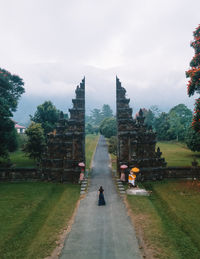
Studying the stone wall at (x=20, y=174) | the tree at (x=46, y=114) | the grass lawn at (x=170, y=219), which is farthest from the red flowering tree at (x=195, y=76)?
the tree at (x=46, y=114)

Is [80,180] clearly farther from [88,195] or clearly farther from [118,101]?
[118,101]

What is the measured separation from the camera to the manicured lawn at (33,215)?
11.2m

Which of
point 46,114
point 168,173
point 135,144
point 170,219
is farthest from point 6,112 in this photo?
point 168,173

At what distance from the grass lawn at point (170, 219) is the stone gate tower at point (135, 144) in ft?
11.4

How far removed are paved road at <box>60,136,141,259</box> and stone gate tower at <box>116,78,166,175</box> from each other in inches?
287

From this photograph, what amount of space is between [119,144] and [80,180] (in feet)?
24.7

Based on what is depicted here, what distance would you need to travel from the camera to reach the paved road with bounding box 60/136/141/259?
34.4 ft

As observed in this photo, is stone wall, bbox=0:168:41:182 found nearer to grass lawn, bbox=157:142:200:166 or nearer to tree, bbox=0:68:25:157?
tree, bbox=0:68:25:157

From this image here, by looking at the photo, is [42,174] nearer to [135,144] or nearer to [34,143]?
[34,143]

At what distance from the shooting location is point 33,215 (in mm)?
15688

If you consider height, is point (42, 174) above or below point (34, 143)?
below

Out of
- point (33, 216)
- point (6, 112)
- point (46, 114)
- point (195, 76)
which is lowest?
point (33, 216)

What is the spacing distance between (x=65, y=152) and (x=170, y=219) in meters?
16.0

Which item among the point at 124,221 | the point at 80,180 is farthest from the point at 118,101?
A: the point at 124,221
